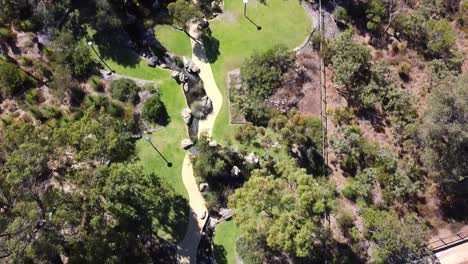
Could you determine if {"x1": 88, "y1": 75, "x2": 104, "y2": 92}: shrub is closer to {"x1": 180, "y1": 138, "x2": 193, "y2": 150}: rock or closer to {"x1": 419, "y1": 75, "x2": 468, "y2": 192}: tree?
{"x1": 180, "y1": 138, "x2": 193, "y2": 150}: rock

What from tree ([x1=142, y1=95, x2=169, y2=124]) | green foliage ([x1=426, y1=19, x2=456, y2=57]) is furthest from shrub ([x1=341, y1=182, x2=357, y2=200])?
tree ([x1=142, y1=95, x2=169, y2=124])

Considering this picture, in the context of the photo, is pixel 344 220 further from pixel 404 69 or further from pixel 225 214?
pixel 404 69

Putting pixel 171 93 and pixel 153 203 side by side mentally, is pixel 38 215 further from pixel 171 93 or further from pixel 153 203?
pixel 171 93

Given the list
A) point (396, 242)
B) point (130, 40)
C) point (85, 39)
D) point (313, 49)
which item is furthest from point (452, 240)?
point (85, 39)

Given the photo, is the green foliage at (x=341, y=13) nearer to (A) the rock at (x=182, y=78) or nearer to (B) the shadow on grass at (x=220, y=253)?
(A) the rock at (x=182, y=78)

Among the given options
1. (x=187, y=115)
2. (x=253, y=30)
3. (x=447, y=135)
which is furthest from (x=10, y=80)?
(x=447, y=135)
